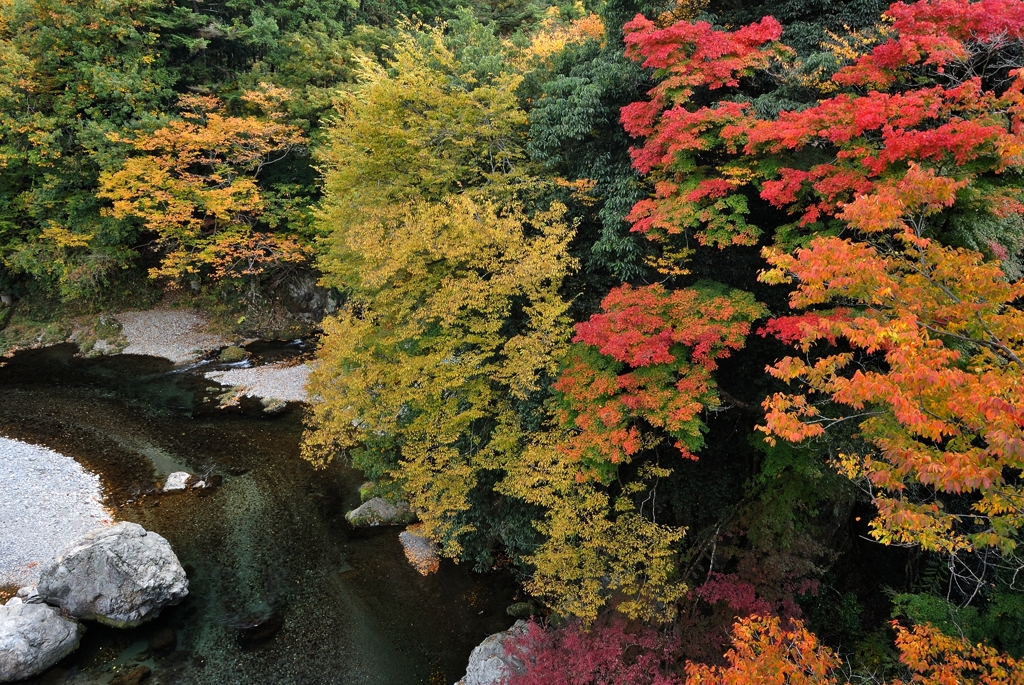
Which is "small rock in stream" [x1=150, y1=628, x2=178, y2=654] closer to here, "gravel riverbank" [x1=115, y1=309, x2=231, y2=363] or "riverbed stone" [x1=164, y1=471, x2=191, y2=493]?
"riverbed stone" [x1=164, y1=471, x2=191, y2=493]

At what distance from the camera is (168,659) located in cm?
1088

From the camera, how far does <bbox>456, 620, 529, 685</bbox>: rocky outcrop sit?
9.87 meters

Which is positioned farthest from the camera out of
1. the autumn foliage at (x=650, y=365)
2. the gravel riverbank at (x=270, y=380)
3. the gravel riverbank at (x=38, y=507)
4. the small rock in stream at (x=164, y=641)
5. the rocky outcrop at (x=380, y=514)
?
the gravel riverbank at (x=270, y=380)

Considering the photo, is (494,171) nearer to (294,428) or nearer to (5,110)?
(294,428)

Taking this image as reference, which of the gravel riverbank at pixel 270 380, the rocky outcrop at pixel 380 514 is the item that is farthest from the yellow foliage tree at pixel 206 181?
the rocky outcrop at pixel 380 514

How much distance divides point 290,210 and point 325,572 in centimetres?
1745

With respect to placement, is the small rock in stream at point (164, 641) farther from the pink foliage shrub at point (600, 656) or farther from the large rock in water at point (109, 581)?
the pink foliage shrub at point (600, 656)

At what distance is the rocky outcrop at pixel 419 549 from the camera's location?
1334cm

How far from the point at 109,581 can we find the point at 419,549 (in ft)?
21.5

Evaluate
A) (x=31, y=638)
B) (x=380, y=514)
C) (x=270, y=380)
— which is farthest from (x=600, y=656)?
(x=270, y=380)

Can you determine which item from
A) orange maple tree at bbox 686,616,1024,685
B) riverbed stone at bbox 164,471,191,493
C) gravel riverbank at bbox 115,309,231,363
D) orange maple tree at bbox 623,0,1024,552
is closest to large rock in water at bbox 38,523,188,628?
riverbed stone at bbox 164,471,191,493

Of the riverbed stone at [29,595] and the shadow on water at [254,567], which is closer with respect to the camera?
the shadow on water at [254,567]

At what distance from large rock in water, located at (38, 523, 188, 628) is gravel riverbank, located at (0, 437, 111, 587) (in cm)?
110

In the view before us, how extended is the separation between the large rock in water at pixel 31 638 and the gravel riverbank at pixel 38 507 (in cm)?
166
